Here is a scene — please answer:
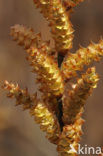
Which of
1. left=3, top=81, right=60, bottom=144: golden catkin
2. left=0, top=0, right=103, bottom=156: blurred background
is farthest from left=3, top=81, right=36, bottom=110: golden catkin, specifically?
left=0, top=0, right=103, bottom=156: blurred background

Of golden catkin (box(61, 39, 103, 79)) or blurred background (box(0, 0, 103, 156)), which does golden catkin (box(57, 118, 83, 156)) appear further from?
blurred background (box(0, 0, 103, 156))

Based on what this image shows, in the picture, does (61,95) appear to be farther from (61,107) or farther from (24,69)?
(24,69)

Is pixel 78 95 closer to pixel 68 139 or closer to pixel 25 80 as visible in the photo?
pixel 68 139

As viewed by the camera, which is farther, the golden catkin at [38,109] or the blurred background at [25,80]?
the blurred background at [25,80]

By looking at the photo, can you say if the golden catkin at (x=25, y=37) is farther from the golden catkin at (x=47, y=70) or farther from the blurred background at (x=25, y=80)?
the blurred background at (x=25, y=80)

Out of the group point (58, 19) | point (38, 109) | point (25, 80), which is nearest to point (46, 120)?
point (38, 109)

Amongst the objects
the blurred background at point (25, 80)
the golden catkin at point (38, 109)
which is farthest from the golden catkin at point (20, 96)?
the blurred background at point (25, 80)

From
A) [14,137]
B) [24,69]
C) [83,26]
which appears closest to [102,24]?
[83,26]
